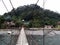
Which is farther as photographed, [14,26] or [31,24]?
[14,26]

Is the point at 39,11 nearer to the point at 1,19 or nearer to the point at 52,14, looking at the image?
the point at 52,14

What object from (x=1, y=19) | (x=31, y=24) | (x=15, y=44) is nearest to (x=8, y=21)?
(x=1, y=19)

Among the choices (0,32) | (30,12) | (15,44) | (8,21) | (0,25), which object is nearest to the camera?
(15,44)

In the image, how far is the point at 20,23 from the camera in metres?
12.4

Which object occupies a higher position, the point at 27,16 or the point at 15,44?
the point at 27,16

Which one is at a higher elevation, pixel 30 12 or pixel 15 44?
pixel 30 12

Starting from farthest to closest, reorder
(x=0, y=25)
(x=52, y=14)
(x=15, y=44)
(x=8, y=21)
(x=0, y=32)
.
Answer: (x=0, y=32) → (x=0, y=25) → (x=8, y=21) → (x=52, y=14) → (x=15, y=44)

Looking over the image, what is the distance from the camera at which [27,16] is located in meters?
9.84

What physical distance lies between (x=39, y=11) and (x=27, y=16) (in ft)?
2.08

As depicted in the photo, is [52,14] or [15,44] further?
[52,14]

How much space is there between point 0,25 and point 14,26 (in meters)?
1.10

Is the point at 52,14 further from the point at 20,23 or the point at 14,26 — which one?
the point at 14,26

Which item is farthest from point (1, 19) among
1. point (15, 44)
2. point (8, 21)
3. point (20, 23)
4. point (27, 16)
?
point (15, 44)

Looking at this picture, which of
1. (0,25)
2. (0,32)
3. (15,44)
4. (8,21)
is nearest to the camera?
(15,44)
